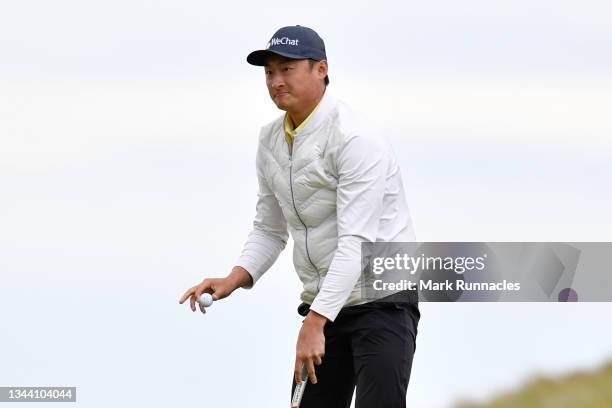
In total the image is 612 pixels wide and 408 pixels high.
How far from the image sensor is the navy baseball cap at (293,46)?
228 inches

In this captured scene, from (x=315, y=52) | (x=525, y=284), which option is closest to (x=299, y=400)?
(x=315, y=52)

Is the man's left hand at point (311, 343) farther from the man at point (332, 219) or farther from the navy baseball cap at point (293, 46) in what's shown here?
the navy baseball cap at point (293, 46)

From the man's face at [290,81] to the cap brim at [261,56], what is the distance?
0.08 feet

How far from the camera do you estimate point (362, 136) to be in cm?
575

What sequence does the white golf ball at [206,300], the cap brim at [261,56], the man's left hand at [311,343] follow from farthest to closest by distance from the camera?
1. the white golf ball at [206,300]
2. the cap brim at [261,56]
3. the man's left hand at [311,343]

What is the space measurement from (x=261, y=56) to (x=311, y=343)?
1.37m

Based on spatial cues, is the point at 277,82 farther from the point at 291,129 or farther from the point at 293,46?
the point at 291,129

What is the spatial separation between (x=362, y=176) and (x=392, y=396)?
1.03 metres

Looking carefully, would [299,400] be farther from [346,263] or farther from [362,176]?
[362,176]

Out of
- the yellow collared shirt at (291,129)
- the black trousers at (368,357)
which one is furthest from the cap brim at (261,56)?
the black trousers at (368,357)

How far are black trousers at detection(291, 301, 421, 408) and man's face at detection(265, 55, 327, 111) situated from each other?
1.03 m

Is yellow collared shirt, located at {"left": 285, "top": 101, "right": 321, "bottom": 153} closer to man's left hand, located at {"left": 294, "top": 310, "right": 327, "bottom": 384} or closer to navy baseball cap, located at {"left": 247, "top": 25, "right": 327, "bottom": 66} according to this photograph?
navy baseball cap, located at {"left": 247, "top": 25, "right": 327, "bottom": 66}

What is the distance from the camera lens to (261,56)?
5855 mm

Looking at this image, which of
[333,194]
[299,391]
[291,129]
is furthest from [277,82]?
[299,391]
